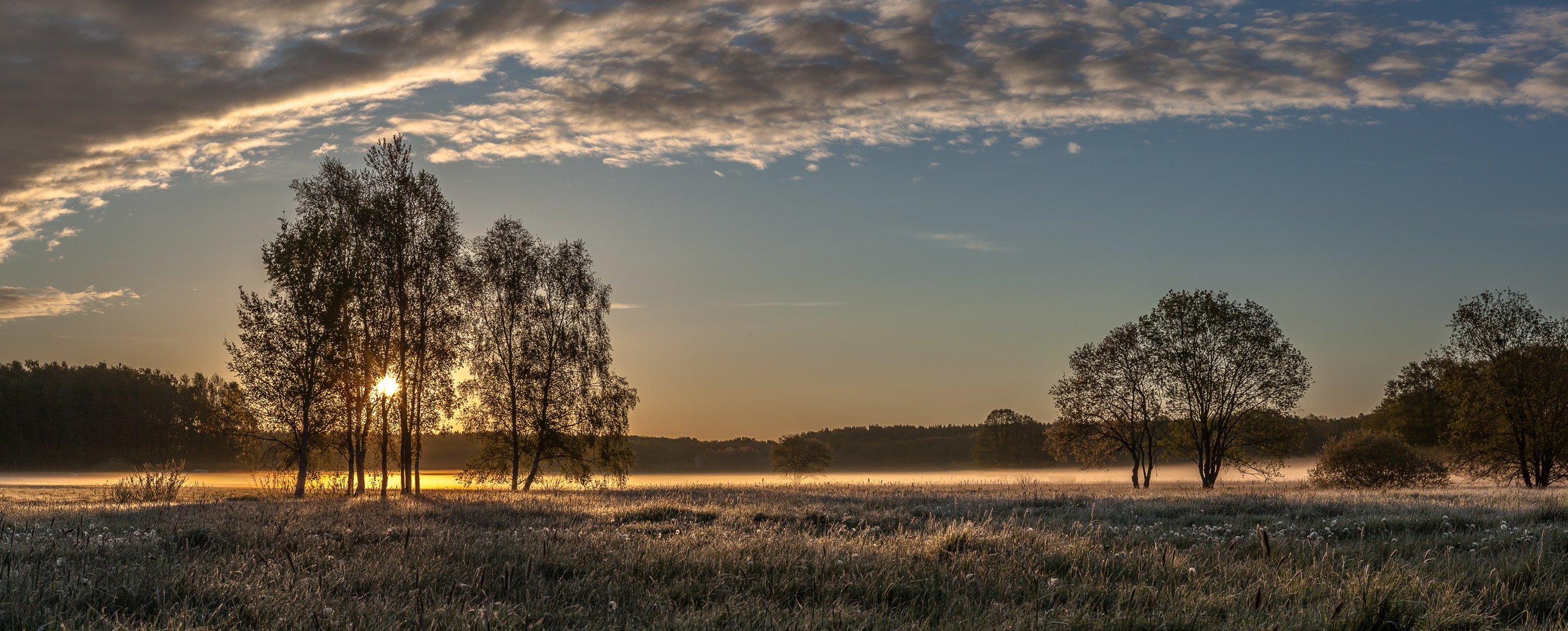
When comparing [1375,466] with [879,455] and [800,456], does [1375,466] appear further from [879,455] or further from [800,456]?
[879,455]

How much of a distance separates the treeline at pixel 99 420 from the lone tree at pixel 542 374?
9543 cm

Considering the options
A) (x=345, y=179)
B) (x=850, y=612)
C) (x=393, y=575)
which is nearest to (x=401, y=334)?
(x=345, y=179)

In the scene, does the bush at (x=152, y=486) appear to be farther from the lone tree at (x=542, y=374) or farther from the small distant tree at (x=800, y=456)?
the small distant tree at (x=800, y=456)

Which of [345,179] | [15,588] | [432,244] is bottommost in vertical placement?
[15,588]

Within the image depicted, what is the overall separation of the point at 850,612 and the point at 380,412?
30.3m

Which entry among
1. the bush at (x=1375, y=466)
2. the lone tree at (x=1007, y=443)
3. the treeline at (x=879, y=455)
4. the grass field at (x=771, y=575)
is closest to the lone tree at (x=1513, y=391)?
the bush at (x=1375, y=466)

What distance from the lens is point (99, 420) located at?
126 meters

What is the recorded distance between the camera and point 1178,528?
11.8m

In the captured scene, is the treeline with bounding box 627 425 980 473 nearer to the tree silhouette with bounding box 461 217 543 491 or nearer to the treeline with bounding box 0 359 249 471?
the treeline with bounding box 0 359 249 471

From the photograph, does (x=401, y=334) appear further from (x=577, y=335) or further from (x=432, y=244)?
(x=577, y=335)

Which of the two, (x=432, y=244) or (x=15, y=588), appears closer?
(x=15, y=588)

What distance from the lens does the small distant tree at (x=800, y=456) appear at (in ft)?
279

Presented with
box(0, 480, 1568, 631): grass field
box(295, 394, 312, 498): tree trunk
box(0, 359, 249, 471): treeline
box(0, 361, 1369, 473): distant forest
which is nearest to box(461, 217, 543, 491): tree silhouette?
box(295, 394, 312, 498): tree trunk

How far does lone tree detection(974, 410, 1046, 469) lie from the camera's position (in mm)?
128625
